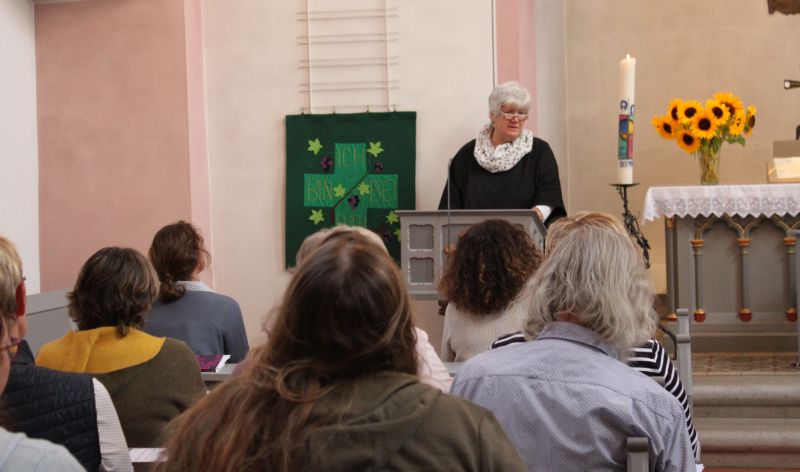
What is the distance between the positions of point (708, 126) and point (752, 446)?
228 cm

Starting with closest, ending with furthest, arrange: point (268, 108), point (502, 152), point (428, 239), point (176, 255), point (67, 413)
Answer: point (67, 413), point (176, 255), point (428, 239), point (502, 152), point (268, 108)

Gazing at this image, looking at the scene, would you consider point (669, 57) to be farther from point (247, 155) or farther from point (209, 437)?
point (209, 437)

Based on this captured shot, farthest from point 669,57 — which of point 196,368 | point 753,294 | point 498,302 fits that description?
point 196,368

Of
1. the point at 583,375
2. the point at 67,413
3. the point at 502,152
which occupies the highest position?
the point at 502,152

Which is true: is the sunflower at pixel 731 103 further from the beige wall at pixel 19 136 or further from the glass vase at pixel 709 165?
the beige wall at pixel 19 136

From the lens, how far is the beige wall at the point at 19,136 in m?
7.04

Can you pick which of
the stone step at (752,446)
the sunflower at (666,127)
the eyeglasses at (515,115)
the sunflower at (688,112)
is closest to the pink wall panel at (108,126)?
the eyeglasses at (515,115)

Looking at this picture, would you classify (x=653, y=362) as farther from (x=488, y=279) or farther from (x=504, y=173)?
(x=504, y=173)

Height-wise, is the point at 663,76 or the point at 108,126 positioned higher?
the point at 663,76

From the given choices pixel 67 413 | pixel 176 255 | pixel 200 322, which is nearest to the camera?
pixel 67 413

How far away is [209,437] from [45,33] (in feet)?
21.1

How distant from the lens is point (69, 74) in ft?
24.0

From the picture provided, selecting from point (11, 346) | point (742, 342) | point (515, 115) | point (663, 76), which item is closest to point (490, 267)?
point (11, 346)

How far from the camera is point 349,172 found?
23.5 ft
